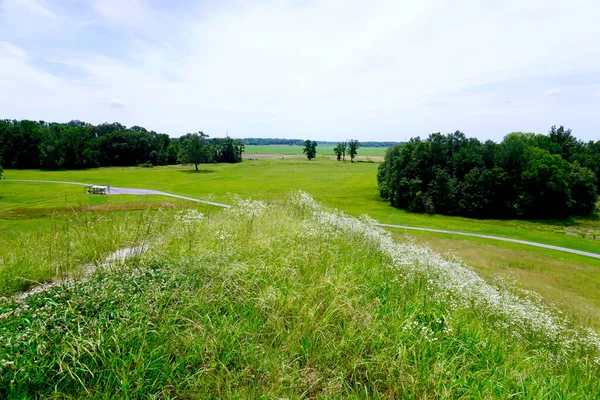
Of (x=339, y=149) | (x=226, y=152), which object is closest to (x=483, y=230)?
(x=226, y=152)

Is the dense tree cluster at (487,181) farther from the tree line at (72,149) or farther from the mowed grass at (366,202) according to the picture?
the tree line at (72,149)

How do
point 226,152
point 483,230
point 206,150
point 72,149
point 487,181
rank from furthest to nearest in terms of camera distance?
point 226,152
point 206,150
point 72,149
point 487,181
point 483,230

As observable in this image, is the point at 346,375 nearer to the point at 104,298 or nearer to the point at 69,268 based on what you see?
the point at 104,298

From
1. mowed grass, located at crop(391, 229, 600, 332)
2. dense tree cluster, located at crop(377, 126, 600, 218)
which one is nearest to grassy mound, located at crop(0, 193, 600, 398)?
mowed grass, located at crop(391, 229, 600, 332)

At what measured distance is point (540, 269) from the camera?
22.8m

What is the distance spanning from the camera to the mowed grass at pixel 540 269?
16.6 m

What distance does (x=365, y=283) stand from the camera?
623 centimetres

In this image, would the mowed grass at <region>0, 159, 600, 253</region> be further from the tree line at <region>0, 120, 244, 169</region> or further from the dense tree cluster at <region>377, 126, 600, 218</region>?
the tree line at <region>0, 120, 244, 169</region>

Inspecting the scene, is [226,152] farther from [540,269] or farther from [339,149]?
[540,269]

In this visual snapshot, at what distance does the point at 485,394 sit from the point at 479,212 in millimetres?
52958

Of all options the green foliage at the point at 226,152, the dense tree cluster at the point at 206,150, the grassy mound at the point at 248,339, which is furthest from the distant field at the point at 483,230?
the green foliage at the point at 226,152

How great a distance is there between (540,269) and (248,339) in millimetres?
27154

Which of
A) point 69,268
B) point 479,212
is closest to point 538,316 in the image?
point 69,268

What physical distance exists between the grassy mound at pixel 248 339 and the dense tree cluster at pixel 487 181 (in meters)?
47.1
